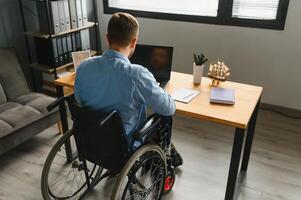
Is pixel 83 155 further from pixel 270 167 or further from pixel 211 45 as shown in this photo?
pixel 211 45

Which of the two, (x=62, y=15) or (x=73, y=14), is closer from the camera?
(x=62, y=15)

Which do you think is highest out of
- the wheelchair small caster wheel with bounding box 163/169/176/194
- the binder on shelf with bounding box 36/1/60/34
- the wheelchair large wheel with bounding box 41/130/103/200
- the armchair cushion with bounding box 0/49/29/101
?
the binder on shelf with bounding box 36/1/60/34

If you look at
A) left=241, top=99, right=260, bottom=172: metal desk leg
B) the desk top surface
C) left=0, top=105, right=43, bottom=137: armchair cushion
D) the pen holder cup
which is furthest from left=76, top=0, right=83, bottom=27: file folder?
left=241, top=99, right=260, bottom=172: metal desk leg

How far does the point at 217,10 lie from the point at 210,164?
5.39ft

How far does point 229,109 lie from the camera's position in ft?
5.65

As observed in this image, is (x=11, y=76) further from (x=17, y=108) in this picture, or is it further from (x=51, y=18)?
(x=51, y=18)

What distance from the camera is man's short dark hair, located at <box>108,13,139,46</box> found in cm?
142

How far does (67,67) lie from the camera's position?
328 cm

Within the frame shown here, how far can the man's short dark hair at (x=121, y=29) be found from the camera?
1.42 metres

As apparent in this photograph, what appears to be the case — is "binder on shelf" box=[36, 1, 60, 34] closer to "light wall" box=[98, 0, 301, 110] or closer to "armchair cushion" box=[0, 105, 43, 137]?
"armchair cushion" box=[0, 105, 43, 137]

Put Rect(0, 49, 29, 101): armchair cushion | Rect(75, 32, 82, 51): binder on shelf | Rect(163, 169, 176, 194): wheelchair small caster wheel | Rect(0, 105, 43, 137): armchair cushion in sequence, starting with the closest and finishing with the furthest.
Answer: Rect(163, 169, 176, 194): wheelchair small caster wheel < Rect(0, 105, 43, 137): armchair cushion < Rect(0, 49, 29, 101): armchair cushion < Rect(75, 32, 82, 51): binder on shelf

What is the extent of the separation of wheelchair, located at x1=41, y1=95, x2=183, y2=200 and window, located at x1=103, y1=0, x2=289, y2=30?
5.86ft

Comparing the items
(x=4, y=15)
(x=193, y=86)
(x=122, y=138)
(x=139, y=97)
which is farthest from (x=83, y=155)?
(x=4, y=15)

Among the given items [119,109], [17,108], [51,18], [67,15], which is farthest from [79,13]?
[119,109]
